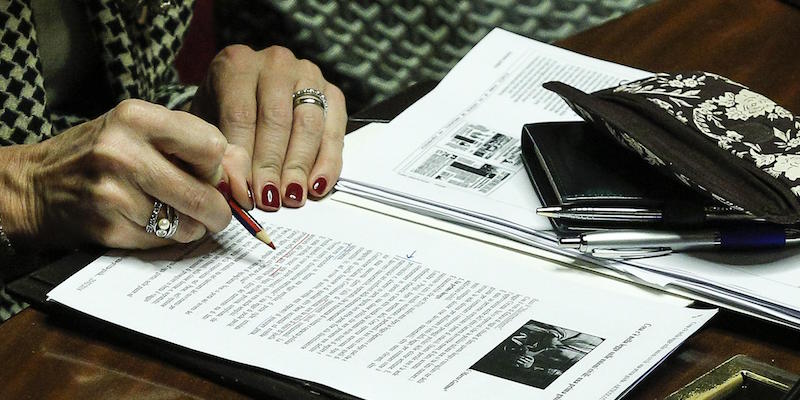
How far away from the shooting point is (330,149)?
96cm

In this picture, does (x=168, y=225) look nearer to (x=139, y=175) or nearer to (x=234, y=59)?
(x=139, y=175)

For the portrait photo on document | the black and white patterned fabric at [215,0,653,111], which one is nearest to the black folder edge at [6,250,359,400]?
the portrait photo on document

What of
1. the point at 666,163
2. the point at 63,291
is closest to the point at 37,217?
the point at 63,291

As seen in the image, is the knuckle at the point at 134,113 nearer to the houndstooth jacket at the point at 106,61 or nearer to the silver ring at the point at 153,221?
the silver ring at the point at 153,221

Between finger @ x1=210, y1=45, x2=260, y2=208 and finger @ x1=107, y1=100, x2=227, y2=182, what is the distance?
5cm

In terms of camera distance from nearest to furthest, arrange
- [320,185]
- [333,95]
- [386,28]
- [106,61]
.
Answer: [320,185], [333,95], [106,61], [386,28]

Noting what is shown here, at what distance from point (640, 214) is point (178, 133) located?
35 cm

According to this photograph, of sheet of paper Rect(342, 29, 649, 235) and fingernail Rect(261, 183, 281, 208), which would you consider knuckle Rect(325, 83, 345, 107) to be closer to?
sheet of paper Rect(342, 29, 649, 235)

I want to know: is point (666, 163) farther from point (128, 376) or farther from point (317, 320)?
point (128, 376)

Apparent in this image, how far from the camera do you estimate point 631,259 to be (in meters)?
0.80

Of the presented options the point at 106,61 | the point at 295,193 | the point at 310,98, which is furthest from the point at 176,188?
the point at 106,61

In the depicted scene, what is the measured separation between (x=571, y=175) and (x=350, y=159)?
21cm

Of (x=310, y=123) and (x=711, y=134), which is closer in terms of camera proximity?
(x=711, y=134)

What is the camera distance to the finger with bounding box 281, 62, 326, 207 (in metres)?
0.90
